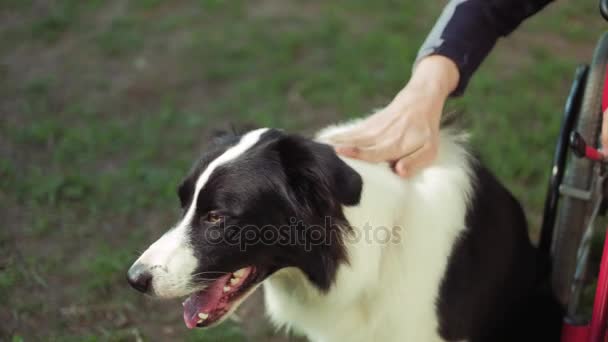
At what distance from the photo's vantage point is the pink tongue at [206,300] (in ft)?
6.11

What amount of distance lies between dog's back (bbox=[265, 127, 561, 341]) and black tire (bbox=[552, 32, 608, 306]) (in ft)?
0.53

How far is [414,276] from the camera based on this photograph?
1881mm

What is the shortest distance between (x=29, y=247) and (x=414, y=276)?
6.74 ft

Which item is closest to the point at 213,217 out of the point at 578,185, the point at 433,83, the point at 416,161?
the point at 416,161

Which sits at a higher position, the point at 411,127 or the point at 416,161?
the point at 411,127

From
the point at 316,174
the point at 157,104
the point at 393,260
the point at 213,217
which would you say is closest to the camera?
the point at 316,174

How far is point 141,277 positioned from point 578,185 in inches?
55.9

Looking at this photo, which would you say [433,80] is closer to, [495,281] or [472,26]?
[472,26]

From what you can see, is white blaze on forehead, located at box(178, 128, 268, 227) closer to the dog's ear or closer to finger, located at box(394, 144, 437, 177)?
the dog's ear

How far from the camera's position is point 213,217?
5.86 ft

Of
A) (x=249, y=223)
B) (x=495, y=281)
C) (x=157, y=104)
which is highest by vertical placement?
(x=249, y=223)

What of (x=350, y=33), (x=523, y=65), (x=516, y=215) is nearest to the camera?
(x=516, y=215)

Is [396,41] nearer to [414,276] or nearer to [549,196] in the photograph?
[549,196]

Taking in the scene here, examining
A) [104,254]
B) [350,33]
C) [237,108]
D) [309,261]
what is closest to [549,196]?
[309,261]
